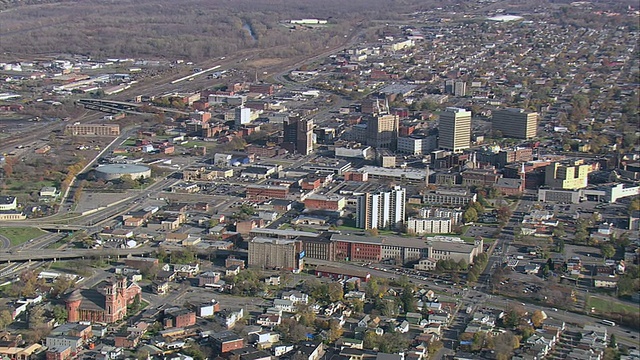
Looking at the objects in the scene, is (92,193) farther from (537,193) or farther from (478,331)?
(478,331)

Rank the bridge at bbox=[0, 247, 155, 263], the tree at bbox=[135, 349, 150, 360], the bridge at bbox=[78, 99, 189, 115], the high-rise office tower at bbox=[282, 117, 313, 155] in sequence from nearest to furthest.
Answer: the tree at bbox=[135, 349, 150, 360] → the bridge at bbox=[0, 247, 155, 263] → the high-rise office tower at bbox=[282, 117, 313, 155] → the bridge at bbox=[78, 99, 189, 115]

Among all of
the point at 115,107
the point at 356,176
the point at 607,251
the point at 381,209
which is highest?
the point at 381,209

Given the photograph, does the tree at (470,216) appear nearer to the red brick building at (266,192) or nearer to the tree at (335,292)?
the red brick building at (266,192)

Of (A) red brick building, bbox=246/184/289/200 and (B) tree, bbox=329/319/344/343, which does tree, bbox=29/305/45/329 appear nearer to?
(B) tree, bbox=329/319/344/343

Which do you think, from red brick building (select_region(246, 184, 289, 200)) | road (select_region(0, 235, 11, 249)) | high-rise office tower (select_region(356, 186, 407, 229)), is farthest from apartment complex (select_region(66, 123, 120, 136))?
high-rise office tower (select_region(356, 186, 407, 229))

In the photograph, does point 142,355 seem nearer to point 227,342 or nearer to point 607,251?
point 227,342

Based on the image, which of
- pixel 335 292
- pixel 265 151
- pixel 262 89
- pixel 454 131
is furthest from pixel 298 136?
pixel 335 292
